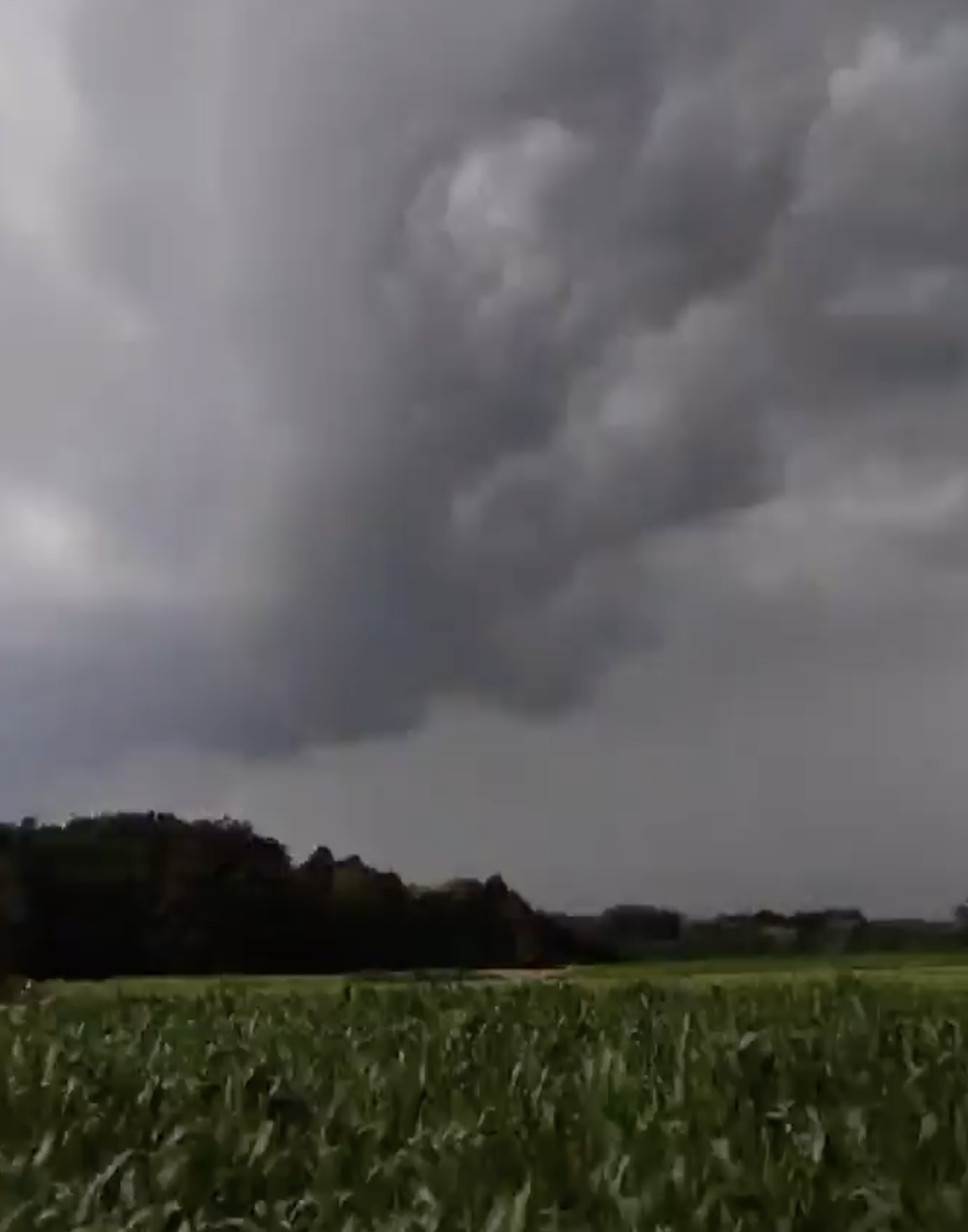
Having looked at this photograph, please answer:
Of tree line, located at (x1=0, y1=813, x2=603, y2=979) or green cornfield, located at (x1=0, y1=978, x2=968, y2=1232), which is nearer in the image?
green cornfield, located at (x1=0, y1=978, x2=968, y2=1232)

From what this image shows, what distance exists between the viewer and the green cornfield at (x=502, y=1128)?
8125mm

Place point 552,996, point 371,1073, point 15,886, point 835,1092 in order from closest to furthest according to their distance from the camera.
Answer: point 835,1092, point 371,1073, point 552,996, point 15,886

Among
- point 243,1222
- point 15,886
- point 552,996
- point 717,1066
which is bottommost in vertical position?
point 243,1222

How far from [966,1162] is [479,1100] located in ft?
12.7

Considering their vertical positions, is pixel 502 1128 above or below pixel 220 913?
below

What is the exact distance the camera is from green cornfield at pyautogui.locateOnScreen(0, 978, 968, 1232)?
8125 mm

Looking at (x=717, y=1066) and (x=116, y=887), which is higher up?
(x=116, y=887)

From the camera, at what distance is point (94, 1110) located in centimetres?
1200

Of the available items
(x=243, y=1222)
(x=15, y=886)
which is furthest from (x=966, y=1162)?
(x=15, y=886)

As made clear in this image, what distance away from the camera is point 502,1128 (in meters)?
9.93

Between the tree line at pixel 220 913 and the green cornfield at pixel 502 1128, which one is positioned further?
the tree line at pixel 220 913

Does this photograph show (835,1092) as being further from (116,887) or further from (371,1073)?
(116,887)

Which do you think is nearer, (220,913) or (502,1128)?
(502,1128)

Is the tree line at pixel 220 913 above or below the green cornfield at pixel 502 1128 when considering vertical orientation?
above
